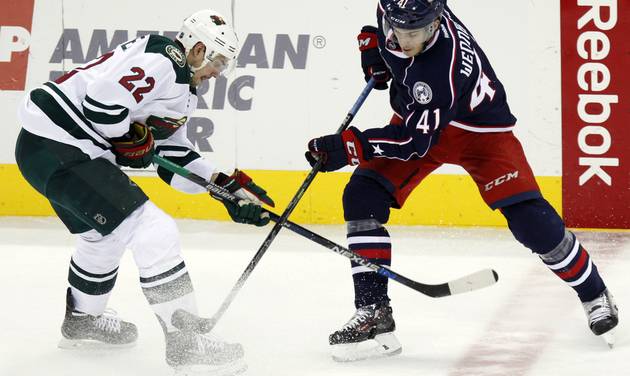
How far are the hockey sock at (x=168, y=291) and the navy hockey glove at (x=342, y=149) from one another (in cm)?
58

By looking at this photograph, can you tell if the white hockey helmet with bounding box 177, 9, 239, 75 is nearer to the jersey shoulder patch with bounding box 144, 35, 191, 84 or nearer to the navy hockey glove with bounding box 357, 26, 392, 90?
the jersey shoulder patch with bounding box 144, 35, 191, 84

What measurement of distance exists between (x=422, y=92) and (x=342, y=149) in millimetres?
321

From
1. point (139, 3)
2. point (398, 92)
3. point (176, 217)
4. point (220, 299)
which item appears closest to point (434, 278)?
point (220, 299)

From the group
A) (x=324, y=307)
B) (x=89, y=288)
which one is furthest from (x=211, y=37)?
(x=324, y=307)

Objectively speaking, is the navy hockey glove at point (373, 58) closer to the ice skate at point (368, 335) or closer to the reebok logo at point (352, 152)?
the reebok logo at point (352, 152)

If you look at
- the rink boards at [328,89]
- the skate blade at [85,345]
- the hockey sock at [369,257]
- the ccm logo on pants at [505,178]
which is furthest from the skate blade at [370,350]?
the rink boards at [328,89]

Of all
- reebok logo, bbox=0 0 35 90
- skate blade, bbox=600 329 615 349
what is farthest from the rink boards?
skate blade, bbox=600 329 615 349

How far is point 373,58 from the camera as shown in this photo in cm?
394

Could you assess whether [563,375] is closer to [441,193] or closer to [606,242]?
[606,242]

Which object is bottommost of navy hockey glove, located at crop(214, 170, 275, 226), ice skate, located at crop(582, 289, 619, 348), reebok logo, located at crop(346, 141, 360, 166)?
ice skate, located at crop(582, 289, 619, 348)

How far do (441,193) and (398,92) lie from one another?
79.3 inches

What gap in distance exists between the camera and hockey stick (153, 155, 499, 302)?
3648mm

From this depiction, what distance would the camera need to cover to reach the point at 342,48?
5.72m

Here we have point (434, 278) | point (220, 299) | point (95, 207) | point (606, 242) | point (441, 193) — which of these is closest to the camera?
point (95, 207)
